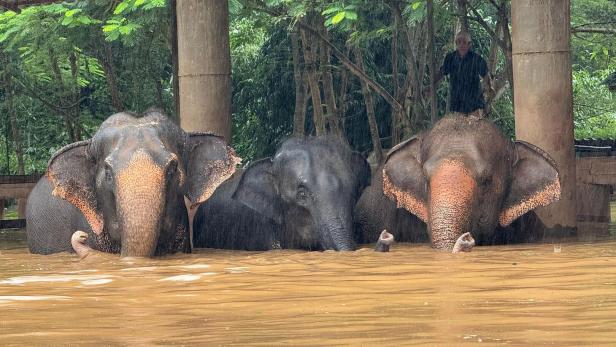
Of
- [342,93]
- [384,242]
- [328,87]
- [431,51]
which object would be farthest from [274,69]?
[384,242]

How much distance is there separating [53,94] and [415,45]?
6241mm

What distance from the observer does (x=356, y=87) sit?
72.7 ft

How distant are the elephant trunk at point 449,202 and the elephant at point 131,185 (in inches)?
68.2

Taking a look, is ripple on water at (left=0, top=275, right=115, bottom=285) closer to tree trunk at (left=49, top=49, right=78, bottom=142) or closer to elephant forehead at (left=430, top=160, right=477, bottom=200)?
elephant forehead at (left=430, top=160, right=477, bottom=200)

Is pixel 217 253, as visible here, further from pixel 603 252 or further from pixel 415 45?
pixel 415 45

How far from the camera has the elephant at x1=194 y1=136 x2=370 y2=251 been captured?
412 inches

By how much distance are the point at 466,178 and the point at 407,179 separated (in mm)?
1020

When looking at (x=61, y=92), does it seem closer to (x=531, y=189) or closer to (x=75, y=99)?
(x=75, y=99)

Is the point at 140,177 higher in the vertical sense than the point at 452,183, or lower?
higher

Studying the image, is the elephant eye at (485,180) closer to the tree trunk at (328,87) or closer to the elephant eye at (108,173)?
the elephant eye at (108,173)

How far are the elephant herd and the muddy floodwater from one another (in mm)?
Result: 517

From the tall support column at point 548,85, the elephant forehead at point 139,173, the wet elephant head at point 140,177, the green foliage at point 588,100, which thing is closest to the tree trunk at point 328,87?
A: the tall support column at point 548,85

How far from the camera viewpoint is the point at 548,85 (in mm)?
11703

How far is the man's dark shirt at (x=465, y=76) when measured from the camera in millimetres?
14117
